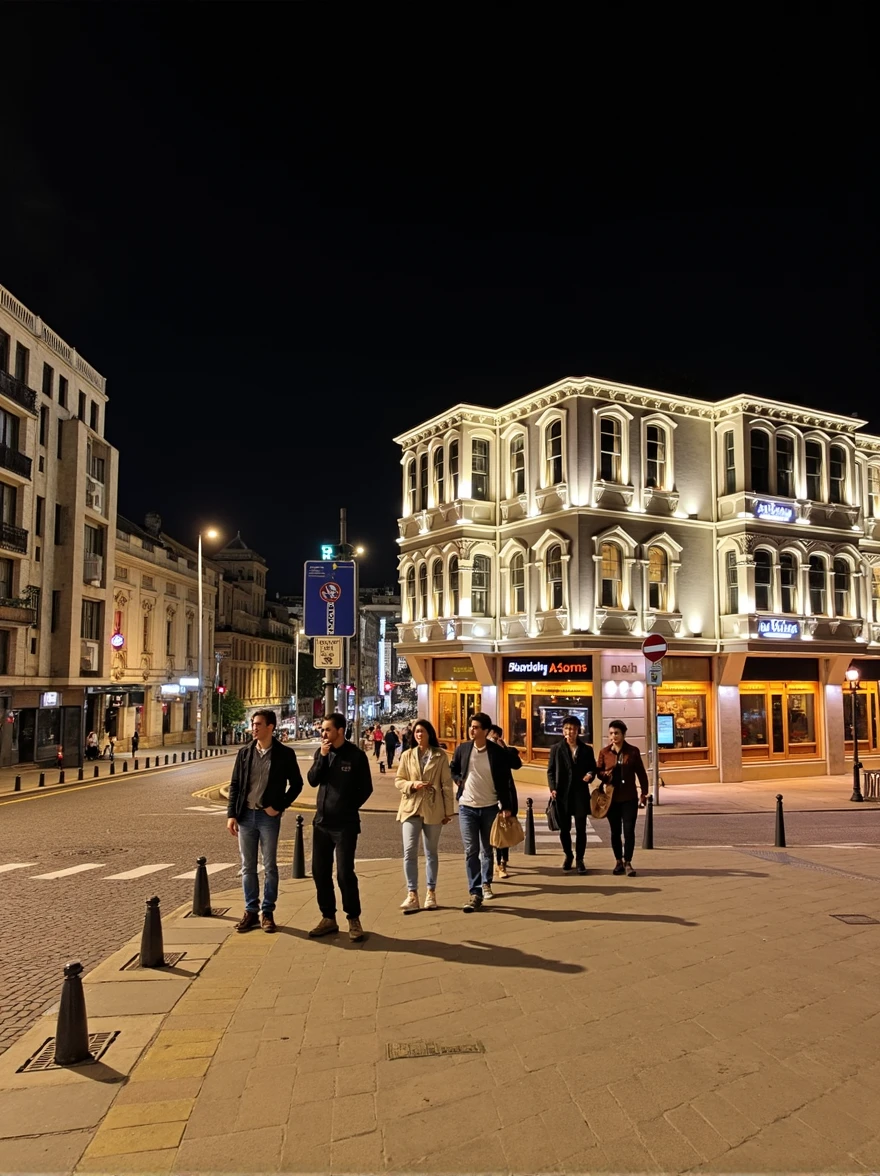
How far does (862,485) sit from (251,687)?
61.1 m

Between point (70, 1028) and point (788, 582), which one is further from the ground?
point (788, 582)

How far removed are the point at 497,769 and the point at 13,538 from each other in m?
29.5

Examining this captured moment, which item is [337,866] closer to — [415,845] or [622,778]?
[415,845]

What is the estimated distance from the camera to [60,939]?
8.88m

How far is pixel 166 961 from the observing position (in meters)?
7.38

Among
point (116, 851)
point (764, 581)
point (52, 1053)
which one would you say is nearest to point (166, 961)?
point (52, 1053)

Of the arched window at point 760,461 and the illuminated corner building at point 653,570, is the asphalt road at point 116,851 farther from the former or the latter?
the arched window at point 760,461

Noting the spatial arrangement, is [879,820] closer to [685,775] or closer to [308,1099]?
[685,775]

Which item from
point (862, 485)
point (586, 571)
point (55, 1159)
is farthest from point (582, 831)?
point (862, 485)

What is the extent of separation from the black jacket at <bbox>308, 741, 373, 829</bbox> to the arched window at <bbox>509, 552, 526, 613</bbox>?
2052cm

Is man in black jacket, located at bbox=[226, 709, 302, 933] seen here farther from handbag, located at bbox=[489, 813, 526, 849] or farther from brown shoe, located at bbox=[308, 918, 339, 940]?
handbag, located at bbox=[489, 813, 526, 849]

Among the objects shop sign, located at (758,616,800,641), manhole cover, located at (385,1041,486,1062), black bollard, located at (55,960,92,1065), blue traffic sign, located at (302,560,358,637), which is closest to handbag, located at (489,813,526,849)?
manhole cover, located at (385,1041,486,1062)

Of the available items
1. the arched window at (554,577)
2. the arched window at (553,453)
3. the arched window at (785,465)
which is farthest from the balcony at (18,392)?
the arched window at (785,465)

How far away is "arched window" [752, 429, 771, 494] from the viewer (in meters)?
28.5
